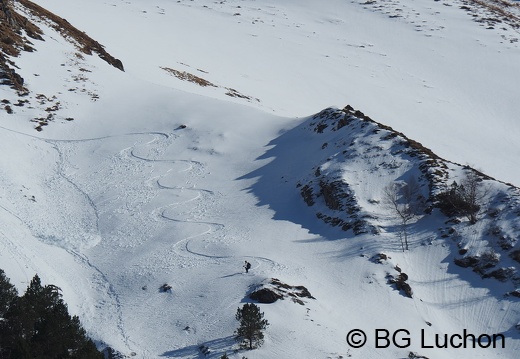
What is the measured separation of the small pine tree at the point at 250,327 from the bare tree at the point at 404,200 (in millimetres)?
12187

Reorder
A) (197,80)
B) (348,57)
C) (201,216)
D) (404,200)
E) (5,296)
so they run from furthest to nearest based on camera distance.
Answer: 1. (348,57)
2. (197,80)
3. (201,216)
4. (404,200)
5. (5,296)

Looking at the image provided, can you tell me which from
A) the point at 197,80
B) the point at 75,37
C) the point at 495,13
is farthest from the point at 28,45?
the point at 495,13

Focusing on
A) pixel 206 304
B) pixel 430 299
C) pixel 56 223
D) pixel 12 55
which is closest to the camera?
pixel 206 304

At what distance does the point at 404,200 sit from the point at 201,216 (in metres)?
12.4

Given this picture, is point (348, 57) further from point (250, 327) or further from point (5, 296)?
point (5, 296)

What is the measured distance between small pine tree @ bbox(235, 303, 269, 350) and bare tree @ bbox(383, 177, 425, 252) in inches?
480

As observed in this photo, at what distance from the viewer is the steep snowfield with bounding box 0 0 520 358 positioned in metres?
28.8

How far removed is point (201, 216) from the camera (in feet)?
125

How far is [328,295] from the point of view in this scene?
31.0 meters

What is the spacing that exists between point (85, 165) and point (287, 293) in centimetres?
2113

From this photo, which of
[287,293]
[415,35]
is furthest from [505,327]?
[415,35]

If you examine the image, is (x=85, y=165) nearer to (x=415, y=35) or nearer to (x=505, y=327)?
(x=505, y=327)

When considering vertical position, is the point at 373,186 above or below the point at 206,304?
above

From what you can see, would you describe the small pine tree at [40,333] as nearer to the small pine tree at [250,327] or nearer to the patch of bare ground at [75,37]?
the small pine tree at [250,327]
